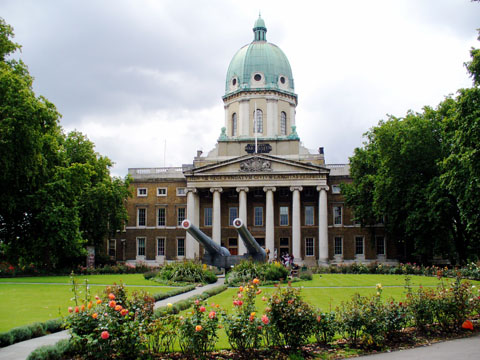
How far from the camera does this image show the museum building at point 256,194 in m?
52.3

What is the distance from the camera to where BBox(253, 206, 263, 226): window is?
56.0 metres

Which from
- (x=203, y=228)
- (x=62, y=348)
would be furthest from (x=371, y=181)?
(x=62, y=348)

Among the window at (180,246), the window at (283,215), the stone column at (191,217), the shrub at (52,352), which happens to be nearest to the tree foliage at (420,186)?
the window at (283,215)

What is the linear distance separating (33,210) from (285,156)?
105 ft

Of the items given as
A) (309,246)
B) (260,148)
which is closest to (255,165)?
(260,148)

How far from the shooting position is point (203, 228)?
2227 inches

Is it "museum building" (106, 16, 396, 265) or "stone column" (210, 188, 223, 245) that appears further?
"museum building" (106, 16, 396, 265)

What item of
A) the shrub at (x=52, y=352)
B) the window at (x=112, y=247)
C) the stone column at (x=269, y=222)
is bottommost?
the window at (x=112, y=247)

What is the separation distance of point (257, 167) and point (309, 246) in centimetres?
1080

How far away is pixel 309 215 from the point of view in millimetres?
55750

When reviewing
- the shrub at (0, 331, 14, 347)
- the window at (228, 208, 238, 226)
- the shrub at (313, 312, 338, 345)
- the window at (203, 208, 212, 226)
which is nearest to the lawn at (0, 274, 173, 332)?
the shrub at (0, 331, 14, 347)

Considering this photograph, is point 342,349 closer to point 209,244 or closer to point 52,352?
point 52,352

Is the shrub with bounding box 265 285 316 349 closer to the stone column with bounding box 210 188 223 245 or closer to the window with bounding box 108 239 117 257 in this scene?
the stone column with bounding box 210 188 223 245

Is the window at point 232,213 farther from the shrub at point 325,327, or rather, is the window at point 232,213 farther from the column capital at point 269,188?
the shrub at point 325,327
